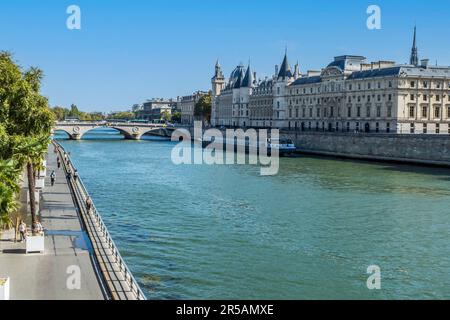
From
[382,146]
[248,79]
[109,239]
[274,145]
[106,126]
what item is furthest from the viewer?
[248,79]

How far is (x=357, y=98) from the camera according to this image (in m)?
82.6

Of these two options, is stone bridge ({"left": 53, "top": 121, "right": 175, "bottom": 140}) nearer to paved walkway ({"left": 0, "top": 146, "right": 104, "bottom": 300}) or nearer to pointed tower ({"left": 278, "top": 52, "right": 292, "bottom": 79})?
pointed tower ({"left": 278, "top": 52, "right": 292, "bottom": 79})

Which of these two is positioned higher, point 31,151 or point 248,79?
point 248,79

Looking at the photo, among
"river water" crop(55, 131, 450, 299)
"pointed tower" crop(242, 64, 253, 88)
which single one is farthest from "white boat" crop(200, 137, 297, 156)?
"pointed tower" crop(242, 64, 253, 88)

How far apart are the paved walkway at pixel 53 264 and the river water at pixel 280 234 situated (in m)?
1.77

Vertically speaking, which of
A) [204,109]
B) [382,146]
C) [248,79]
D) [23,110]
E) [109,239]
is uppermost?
[248,79]

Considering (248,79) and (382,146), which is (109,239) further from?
(248,79)

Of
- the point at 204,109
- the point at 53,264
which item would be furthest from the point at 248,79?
the point at 53,264

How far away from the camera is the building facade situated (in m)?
74.6

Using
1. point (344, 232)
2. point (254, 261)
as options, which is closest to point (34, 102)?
point (254, 261)

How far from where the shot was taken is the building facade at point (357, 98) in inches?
2938

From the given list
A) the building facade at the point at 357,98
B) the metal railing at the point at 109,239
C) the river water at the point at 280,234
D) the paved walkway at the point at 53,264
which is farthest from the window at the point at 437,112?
the paved walkway at the point at 53,264

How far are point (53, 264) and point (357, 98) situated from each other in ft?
233

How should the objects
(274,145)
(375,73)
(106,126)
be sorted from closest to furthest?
(274,145), (375,73), (106,126)
